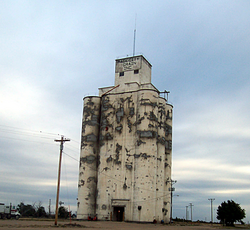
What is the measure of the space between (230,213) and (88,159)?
35293 mm

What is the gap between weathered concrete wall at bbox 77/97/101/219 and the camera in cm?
6009

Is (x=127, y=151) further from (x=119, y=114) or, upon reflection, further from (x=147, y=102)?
(x=147, y=102)

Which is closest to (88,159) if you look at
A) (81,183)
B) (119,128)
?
(81,183)

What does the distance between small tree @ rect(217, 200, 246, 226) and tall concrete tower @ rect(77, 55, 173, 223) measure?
1602 centimetres

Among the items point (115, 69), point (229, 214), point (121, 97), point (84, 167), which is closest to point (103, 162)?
point (84, 167)

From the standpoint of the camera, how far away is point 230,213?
68.4m

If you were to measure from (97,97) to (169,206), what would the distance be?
1116 inches

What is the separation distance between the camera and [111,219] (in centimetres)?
5631

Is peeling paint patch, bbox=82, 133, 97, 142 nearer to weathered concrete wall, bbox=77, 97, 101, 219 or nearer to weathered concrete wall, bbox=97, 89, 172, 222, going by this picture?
weathered concrete wall, bbox=77, 97, 101, 219

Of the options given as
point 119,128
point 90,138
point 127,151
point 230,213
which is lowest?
point 230,213

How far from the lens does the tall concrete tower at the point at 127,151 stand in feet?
182

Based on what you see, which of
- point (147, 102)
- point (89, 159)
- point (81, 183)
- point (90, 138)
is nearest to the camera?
point (147, 102)

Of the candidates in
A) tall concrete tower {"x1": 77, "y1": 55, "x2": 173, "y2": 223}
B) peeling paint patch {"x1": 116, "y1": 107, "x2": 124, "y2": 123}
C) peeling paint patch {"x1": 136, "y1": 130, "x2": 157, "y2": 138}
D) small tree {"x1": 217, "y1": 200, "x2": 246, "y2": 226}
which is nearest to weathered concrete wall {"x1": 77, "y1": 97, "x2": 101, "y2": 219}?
tall concrete tower {"x1": 77, "y1": 55, "x2": 173, "y2": 223}

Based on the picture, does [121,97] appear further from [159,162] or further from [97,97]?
[159,162]
